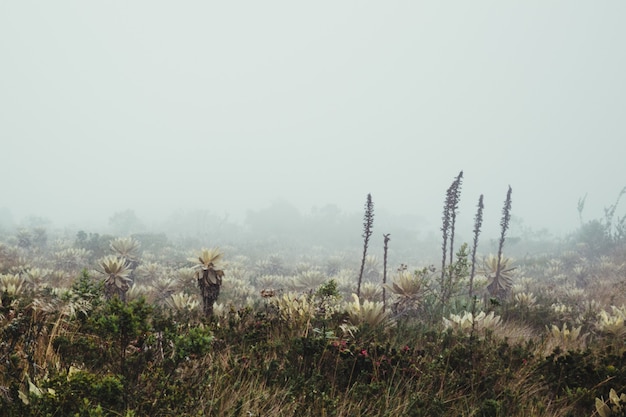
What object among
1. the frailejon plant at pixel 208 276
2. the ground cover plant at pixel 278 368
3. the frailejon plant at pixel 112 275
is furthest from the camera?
the frailejon plant at pixel 112 275

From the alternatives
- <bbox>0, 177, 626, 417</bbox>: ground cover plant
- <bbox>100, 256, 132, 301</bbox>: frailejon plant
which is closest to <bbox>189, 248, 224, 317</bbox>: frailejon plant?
<bbox>0, 177, 626, 417</bbox>: ground cover plant

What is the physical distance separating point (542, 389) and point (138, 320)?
3686mm

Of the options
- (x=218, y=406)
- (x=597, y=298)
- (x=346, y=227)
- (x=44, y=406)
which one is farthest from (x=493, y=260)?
(x=346, y=227)

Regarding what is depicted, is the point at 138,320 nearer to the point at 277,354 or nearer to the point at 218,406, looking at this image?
the point at 218,406

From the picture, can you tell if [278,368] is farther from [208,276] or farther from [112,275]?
[112,275]

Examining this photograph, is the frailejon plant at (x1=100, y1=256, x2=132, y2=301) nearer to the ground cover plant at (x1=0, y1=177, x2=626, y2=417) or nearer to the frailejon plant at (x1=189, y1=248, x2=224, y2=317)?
the frailejon plant at (x1=189, y1=248, x2=224, y2=317)

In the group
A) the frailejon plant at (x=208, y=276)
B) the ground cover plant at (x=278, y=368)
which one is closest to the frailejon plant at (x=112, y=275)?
the frailejon plant at (x=208, y=276)

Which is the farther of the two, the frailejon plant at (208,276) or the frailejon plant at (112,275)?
the frailejon plant at (112,275)

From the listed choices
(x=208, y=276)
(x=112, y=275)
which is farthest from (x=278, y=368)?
(x=112, y=275)

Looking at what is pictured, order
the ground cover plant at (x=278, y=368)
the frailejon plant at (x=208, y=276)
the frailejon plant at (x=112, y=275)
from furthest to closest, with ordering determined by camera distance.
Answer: the frailejon plant at (x=112, y=275) → the frailejon plant at (x=208, y=276) → the ground cover plant at (x=278, y=368)

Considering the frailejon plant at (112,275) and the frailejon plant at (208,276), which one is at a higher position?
the frailejon plant at (208,276)

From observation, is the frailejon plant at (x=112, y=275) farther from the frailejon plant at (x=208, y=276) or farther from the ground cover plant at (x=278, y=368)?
the ground cover plant at (x=278, y=368)

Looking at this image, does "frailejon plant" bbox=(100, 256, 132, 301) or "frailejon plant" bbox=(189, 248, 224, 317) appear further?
"frailejon plant" bbox=(100, 256, 132, 301)

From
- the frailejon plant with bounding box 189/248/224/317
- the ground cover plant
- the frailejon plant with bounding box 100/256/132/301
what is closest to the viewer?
the ground cover plant
